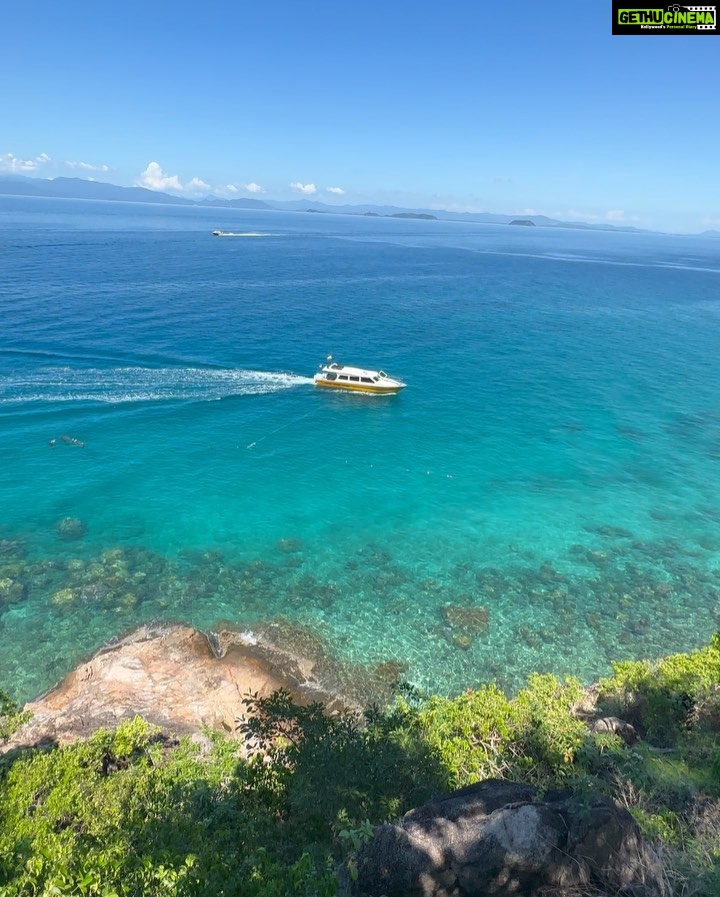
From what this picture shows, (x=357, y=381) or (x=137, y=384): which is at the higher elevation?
(x=357, y=381)

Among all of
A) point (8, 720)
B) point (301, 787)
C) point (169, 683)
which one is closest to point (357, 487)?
point (169, 683)

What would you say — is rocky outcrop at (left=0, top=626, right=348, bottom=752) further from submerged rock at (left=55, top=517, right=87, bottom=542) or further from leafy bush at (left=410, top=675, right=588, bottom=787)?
submerged rock at (left=55, top=517, right=87, bottom=542)

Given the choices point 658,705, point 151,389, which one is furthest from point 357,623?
point 151,389

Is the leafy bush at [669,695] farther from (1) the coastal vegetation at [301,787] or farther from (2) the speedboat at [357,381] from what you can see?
(2) the speedboat at [357,381]

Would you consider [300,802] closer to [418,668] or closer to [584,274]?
[418,668]

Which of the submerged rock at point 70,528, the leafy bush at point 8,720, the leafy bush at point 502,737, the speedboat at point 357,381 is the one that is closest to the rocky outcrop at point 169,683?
the leafy bush at point 8,720

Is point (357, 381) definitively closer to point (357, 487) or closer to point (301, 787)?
point (357, 487)
